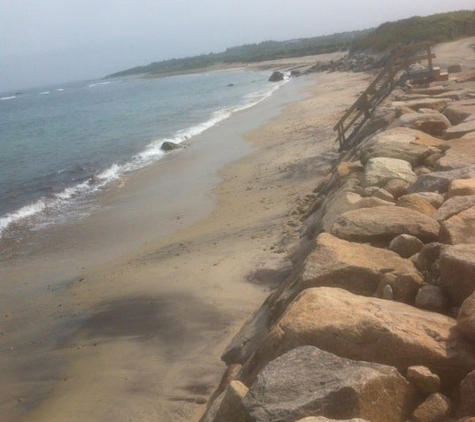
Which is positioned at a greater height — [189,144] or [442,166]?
[442,166]

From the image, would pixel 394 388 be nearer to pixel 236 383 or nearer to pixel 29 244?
pixel 236 383

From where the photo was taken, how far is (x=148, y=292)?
28.7ft

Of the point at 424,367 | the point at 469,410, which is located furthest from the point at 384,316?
the point at 469,410

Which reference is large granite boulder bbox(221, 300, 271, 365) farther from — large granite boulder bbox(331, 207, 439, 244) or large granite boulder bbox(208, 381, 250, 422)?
large granite boulder bbox(208, 381, 250, 422)

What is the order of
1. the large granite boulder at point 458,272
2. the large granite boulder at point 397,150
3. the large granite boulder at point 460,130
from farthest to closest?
the large granite boulder at point 460,130 < the large granite boulder at point 397,150 < the large granite boulder at point 458,272

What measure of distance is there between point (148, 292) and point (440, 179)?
14.5ft

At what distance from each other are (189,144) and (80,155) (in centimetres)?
503

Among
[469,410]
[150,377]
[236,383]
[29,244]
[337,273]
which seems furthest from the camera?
[29,244]

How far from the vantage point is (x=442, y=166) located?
26.0 feet

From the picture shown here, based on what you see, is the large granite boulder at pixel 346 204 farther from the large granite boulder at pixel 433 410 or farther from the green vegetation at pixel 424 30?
the green vegetation at pixel 424 30

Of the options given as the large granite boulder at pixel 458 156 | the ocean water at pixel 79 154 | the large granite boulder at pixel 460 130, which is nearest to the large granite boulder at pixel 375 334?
the large granite boulder at pixel 458 156

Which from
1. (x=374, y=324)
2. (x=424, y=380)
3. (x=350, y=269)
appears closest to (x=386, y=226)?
(x=350, y=269)

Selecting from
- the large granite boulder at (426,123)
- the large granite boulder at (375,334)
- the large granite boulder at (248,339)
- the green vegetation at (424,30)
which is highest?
the green vegetation at (424,30)

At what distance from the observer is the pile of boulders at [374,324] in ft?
11.1
